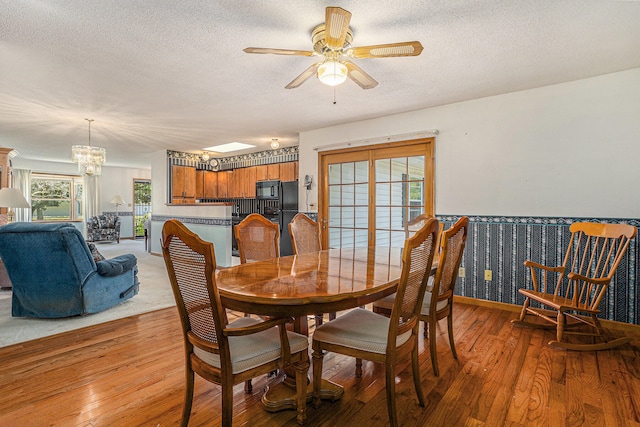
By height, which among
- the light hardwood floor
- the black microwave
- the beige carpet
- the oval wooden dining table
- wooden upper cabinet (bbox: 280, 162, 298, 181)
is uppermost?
wooden upper cabinet (bbox: 280, 162, 298, 181)

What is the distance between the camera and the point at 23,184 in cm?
859

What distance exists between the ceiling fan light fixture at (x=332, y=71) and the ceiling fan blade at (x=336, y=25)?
0.13 metres

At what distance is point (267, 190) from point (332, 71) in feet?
15.4

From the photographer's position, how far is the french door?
14.1ft

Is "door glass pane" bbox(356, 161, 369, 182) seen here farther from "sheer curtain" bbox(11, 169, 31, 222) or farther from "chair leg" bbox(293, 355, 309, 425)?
"sheer curtain" bbox(11, 169, 31, 222)

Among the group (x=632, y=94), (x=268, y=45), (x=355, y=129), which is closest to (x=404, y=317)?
(x=268, y=45)

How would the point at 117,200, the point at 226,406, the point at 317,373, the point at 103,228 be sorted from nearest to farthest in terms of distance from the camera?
the point at 226,406
the point at 317,373
the point at 103,228
the point at 117,200

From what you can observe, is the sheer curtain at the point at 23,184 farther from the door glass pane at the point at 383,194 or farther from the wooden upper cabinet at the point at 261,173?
the door glass pane at the point at 383,194

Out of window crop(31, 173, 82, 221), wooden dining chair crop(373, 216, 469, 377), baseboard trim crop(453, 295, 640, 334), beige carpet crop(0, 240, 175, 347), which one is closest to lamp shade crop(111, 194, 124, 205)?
window crop(31, 173, 82, 221)

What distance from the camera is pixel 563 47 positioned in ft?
8.34

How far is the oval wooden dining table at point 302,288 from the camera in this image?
1.47 meters

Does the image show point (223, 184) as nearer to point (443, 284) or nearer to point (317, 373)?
point (443, 284)

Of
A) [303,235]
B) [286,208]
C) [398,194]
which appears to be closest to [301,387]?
[303,235]

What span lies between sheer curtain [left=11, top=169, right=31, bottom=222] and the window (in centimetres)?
33
